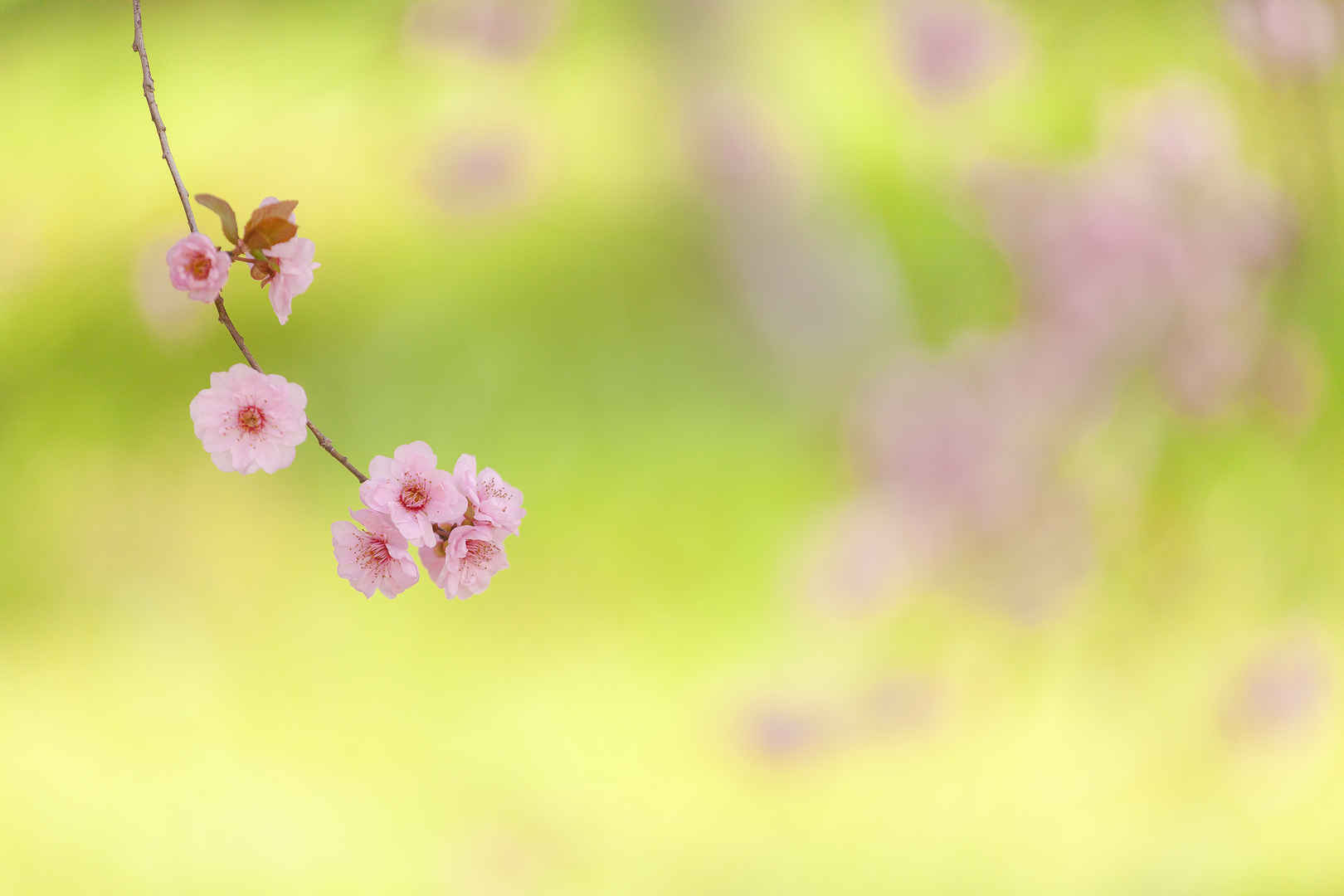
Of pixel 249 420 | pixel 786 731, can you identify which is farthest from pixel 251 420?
pixel 786 731

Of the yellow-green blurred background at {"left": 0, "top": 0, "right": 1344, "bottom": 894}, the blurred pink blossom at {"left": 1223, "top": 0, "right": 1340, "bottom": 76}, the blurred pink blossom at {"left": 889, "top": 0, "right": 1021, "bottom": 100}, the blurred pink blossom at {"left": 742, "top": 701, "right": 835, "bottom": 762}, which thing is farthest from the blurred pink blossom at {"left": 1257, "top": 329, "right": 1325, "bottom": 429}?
the blurred pink blossom at {"left": 742, "top": 701, "right": 835, "bottom": 762}

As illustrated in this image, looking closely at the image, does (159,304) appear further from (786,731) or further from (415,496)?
(415,496)

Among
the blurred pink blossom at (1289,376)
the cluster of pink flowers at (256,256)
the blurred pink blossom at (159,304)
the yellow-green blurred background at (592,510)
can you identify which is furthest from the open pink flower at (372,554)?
the blurred pink blossom at (159,304)

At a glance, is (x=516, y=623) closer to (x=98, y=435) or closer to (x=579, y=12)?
(x=98, y=435)

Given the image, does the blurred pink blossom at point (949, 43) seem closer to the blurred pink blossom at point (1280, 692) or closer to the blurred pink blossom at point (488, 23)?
the blurred pink blossom at point (488, 23)

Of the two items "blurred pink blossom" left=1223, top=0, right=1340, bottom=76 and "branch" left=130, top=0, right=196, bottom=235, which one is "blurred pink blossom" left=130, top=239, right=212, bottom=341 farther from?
"blurred pink blossom" left=1223, top=0, right=1340, bottom=76

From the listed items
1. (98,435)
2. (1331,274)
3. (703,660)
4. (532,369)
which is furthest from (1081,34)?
(98,435)

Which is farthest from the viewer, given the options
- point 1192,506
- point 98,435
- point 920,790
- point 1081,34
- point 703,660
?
point 1081,34
